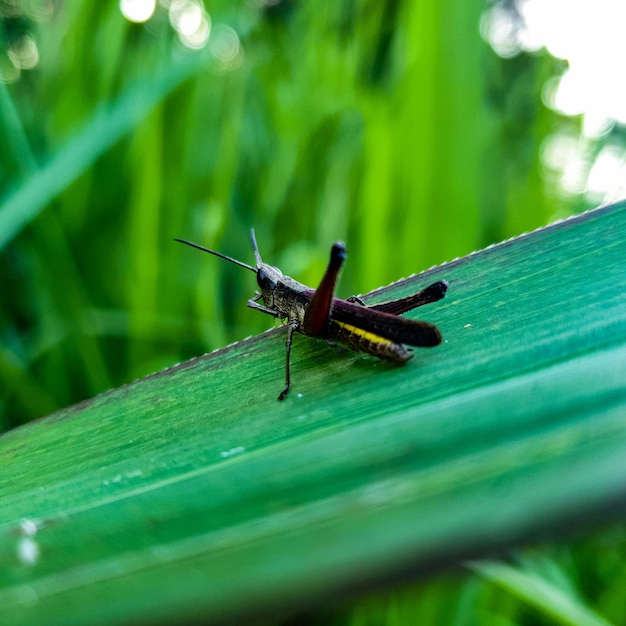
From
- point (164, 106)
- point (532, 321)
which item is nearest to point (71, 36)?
point (164, 106)

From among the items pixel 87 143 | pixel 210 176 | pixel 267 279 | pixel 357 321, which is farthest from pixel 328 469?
pixel 210 176

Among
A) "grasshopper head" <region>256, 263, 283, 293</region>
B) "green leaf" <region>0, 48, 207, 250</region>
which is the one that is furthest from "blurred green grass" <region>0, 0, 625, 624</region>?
"grasshopper head" <region>256, 263, 283, 293</region>

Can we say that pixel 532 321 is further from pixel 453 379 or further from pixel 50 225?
pixel 50 225

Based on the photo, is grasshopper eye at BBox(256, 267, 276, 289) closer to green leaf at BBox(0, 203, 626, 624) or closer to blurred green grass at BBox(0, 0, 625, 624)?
blurred green grass at BBox(0, 0, 625, 624)

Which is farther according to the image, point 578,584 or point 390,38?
point 390,38

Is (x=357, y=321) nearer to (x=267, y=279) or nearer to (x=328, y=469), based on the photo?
(x=267, y=279)
